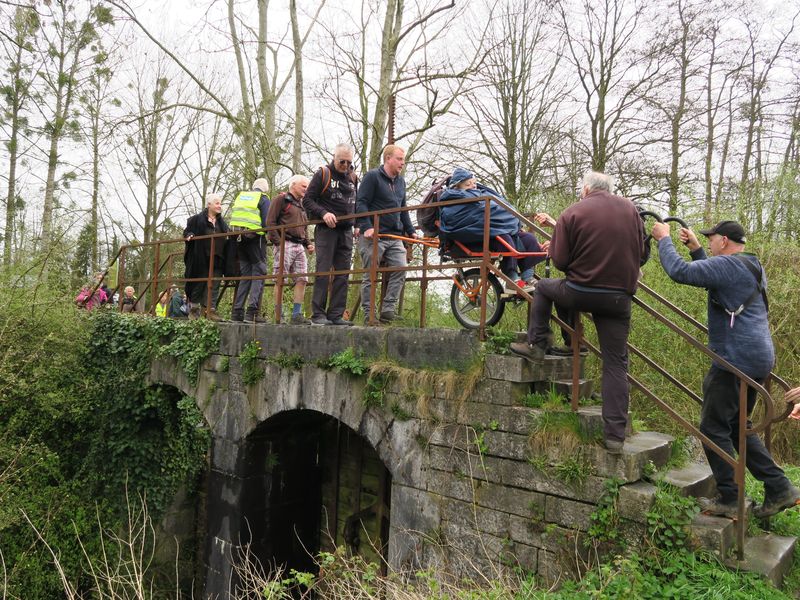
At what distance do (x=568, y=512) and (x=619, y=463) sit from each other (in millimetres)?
514

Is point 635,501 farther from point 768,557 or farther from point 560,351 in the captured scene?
point 560,351

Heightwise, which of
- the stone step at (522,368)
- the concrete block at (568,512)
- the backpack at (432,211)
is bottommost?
the concrete block at (568,512)

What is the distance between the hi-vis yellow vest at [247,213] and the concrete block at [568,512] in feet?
15.5

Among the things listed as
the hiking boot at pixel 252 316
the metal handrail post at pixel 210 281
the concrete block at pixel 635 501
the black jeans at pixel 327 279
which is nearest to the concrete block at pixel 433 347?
the black jeans at pixel 327 279

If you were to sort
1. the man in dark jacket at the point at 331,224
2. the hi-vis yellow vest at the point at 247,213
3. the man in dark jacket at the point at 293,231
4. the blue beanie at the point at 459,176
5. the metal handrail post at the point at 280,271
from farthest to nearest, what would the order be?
the hi-vis yellow vest at the point at 247,213 < the man in dark jacket at the point at 293,231 < the metal handrail post at the point at 280,271 < the man in dark jacket at the point at 331,224 < the blue beanie at the point at 459,176

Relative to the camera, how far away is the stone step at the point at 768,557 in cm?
370

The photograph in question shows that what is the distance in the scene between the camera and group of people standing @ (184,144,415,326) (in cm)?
607

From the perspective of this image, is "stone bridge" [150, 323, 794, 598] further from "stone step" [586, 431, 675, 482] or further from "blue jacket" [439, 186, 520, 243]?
"blue jacket" [439, 186, 520, 243]

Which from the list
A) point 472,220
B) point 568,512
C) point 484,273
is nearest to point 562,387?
point 568,512

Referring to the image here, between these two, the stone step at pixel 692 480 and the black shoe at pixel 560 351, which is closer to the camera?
the stone step at pixel 692 480

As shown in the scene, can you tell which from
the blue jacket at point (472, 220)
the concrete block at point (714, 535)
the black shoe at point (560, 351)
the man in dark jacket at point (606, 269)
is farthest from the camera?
the blue jacket at point (472, 220)

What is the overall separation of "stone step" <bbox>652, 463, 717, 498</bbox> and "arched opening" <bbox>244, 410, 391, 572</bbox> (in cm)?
374

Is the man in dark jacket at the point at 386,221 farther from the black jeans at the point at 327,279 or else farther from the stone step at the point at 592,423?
the stone step at the point at 592,423

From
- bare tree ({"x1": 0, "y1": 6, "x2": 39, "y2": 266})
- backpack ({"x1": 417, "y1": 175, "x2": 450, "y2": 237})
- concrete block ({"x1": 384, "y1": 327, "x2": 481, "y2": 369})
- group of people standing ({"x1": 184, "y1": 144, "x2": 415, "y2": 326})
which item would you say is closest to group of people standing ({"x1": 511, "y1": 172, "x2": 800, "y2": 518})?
concrete block ({"x1": 384, "y1": 327, "x2": 481, "y2": 369})
